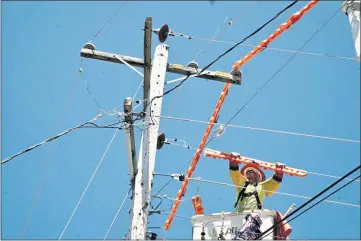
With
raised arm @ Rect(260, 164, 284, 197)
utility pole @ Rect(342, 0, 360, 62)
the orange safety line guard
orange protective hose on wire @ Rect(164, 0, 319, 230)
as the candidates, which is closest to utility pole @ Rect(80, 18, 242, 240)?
the orange safety line guard

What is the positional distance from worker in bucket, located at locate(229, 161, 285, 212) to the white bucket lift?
81 cm

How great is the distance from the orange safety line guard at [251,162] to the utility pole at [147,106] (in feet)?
4.48

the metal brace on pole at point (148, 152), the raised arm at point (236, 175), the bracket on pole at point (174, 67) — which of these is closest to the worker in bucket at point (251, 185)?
the raised arm at point (236, 175)

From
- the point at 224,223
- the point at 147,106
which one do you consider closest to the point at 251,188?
the point at 224,223

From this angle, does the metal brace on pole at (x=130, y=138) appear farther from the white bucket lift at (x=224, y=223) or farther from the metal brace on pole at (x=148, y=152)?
the white bucket lift at (x=224, y=223)

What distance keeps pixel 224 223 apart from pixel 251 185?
1390mm

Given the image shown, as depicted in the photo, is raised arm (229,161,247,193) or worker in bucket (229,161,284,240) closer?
worker in bucket (229,161,284,240)

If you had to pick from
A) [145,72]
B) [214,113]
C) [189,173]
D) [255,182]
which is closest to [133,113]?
[145,72]

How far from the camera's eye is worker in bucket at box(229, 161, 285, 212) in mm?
8695

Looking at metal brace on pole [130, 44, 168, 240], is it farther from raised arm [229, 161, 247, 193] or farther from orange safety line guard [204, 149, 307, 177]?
raised arm [229, 161, 247, 193]

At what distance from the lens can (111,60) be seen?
9.10 m

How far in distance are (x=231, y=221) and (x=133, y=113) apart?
7.53 ft

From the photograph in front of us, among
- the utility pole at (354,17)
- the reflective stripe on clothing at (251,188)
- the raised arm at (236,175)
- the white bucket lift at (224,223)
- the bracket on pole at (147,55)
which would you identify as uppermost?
the bracket on pole at (147,55)

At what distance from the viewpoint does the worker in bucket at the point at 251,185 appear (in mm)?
8695
